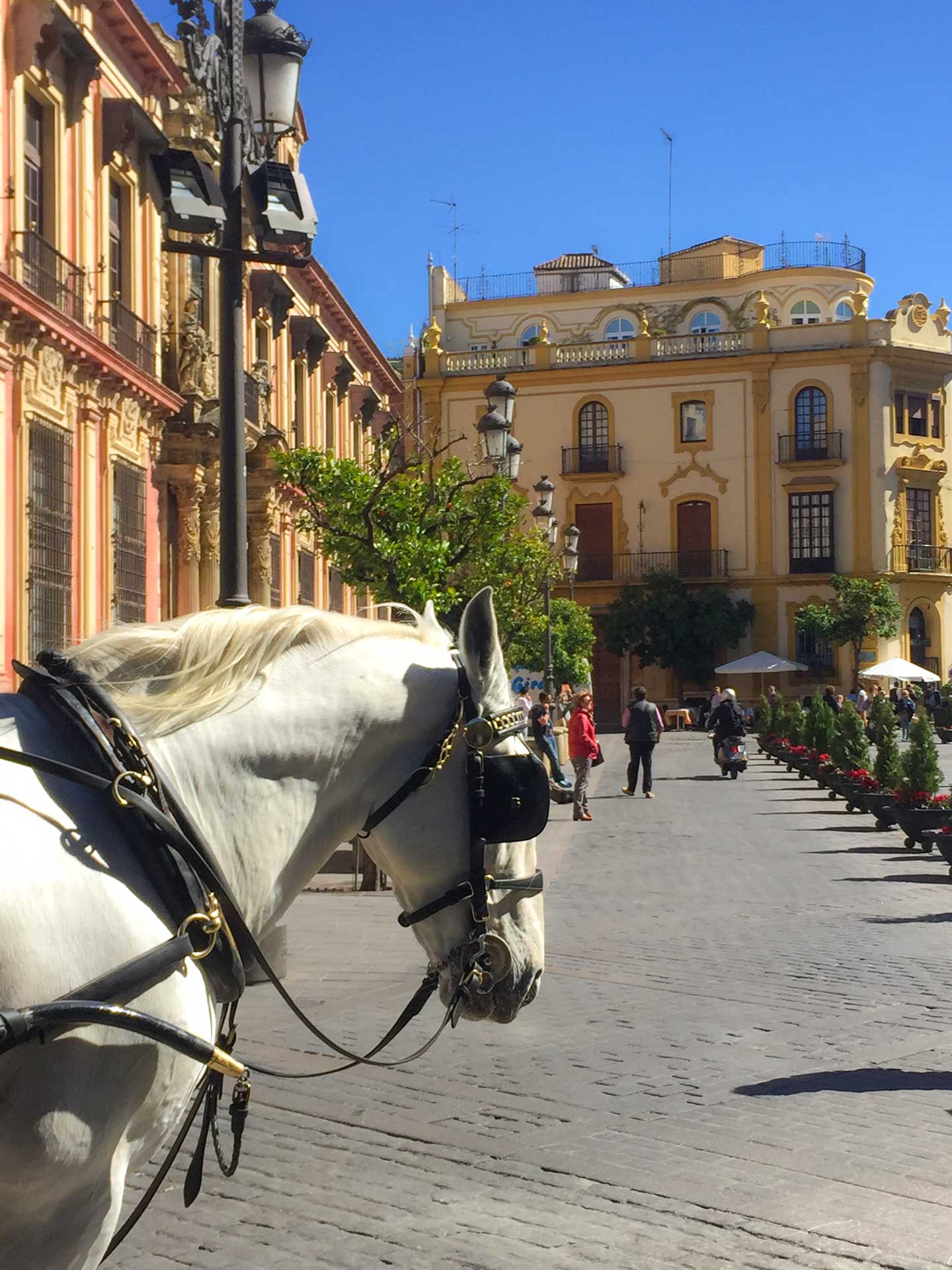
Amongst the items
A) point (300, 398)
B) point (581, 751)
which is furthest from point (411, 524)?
point (300, 398)

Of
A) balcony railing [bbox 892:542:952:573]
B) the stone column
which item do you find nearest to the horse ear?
the stone column

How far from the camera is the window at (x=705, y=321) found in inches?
2373

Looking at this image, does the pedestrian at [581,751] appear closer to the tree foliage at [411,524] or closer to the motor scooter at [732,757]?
the tree foliage at [411,524]

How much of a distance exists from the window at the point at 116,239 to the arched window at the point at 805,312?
43499mm

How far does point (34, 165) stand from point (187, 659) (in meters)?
16.7

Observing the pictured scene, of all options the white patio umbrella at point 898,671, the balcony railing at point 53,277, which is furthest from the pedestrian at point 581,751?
the white patio umbrella at point 898,671

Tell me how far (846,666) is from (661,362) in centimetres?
1285

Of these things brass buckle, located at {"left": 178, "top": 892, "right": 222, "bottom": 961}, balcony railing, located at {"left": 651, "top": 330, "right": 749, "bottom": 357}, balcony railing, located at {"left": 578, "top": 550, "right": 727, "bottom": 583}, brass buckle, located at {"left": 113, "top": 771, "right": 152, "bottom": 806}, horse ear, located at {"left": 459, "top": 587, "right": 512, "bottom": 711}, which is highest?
balcony railing, located at {"left": 651, "top": 330, "right": 749, "bottom": 357}

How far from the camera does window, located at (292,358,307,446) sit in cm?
3238

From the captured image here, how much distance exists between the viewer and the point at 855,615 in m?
51.7

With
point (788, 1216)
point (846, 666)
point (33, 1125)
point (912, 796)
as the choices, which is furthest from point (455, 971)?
point (846, 666)

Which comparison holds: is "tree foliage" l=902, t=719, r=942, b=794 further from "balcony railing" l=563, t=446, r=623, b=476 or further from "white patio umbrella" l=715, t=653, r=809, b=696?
"balcony railing" l=563, t=446, r=623, b=476

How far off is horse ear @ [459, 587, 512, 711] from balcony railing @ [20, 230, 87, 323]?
14955 mm

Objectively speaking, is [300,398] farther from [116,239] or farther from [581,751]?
[581,751]
